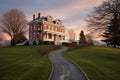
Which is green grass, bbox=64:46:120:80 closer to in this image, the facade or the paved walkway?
the paved walkway

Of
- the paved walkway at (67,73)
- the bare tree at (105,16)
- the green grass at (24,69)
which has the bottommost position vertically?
the paved walkway at (67,73)

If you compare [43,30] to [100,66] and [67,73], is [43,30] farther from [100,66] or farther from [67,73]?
[67,73]

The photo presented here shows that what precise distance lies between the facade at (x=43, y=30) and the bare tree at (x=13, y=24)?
472cm

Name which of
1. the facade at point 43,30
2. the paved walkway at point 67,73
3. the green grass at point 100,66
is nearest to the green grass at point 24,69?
the paved walkway at point 67,73

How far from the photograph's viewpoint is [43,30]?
8538 centimetres

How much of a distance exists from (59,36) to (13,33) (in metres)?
19.6

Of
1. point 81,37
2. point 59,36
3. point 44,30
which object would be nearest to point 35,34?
point 44,30

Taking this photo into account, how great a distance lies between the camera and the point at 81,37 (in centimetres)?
12275

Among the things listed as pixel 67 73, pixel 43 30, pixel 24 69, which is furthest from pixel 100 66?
pixel 43 30

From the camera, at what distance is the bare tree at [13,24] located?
86.2 metres

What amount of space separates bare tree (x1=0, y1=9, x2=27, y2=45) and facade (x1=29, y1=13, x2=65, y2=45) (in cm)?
472

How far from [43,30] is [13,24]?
39.3 ft

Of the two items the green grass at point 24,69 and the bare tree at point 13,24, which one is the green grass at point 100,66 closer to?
the green grass at point 24,69

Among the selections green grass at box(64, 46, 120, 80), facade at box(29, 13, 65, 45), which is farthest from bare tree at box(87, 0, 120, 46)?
facade at box(29, 13, 65, 45)
